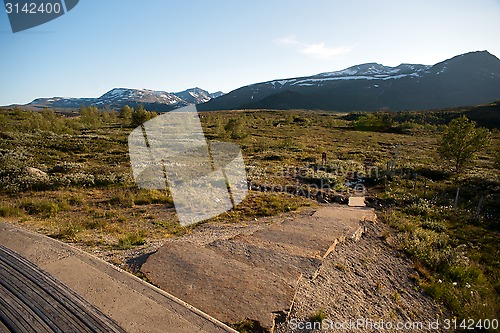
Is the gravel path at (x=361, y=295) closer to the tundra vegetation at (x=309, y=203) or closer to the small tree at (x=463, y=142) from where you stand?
the tundra vegetation at (x=309, y=203)

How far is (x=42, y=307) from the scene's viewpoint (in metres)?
3.69

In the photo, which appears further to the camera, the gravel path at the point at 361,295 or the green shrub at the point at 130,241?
the green shrub at the point at 130,241

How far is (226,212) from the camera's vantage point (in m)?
12.2

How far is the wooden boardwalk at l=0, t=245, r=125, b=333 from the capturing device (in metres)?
3.42

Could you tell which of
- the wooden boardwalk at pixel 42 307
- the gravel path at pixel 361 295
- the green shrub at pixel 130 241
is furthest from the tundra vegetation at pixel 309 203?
the wooden boardwalk at pixel 42 307

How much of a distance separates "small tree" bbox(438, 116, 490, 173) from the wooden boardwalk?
96.8ft

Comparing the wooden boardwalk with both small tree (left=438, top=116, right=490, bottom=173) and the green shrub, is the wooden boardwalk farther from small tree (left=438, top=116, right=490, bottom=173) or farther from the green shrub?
small tree (left=438, top=116, right=490, bottom=173)

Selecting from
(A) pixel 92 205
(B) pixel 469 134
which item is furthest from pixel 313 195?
(B) pixel 469 134

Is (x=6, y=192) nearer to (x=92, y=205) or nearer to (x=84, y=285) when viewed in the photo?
(x=92, y=205)

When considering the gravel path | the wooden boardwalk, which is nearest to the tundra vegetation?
the gravel path

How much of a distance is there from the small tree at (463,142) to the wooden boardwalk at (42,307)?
1162 inches

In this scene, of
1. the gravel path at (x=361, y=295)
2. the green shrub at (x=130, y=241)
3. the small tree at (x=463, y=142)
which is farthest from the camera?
the small tree at (x=463, y=142)

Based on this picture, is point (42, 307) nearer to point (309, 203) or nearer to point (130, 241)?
point (130, 241)

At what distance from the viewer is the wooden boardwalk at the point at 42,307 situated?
342cm
